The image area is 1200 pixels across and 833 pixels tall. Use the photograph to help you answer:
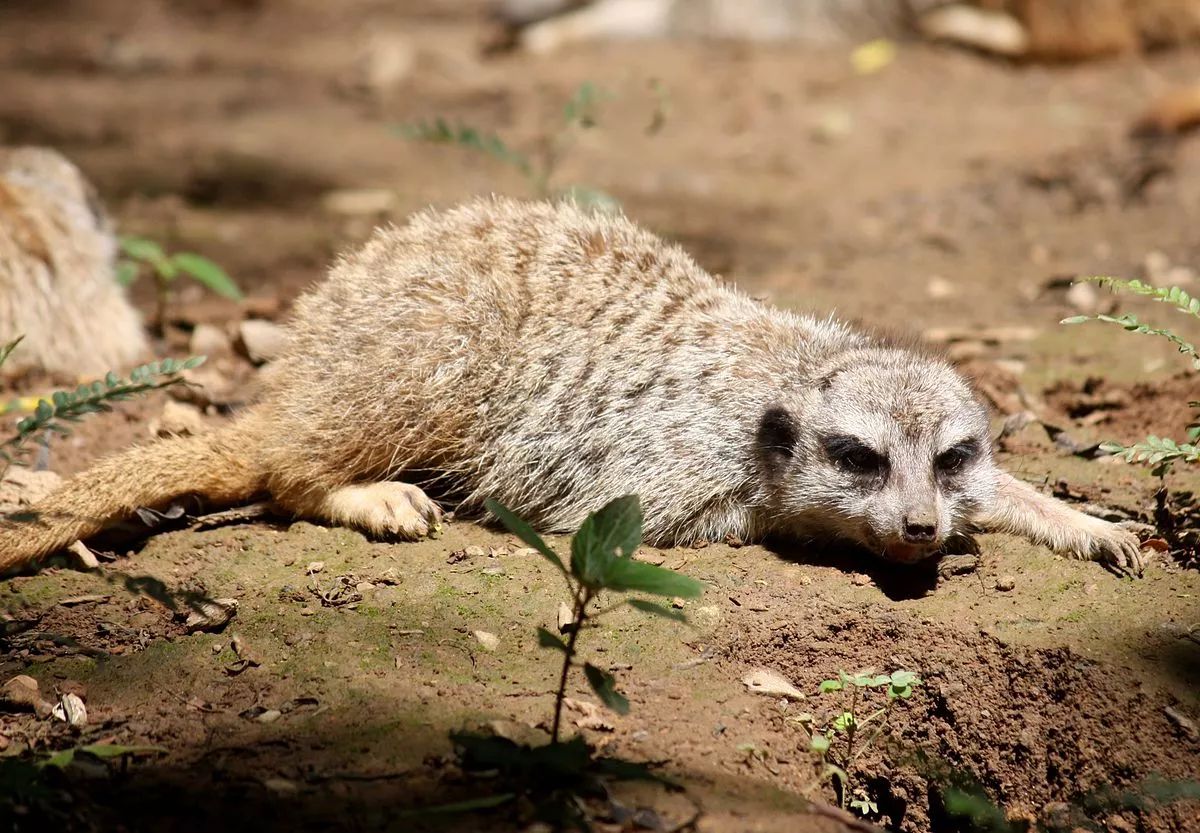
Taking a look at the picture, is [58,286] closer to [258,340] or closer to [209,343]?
[209,343]

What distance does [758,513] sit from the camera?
3.95 metres

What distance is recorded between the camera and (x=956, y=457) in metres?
3.69

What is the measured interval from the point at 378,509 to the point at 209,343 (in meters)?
2.01

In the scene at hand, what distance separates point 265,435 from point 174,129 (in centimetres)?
552

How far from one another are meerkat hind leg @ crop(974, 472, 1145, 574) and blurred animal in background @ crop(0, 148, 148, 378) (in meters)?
3.66

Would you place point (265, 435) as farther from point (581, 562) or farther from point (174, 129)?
point (174, 129)

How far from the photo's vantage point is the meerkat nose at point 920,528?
3418 millimetres

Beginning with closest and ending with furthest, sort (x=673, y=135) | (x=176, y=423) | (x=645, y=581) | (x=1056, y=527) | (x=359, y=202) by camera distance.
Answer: (x=645, y=581), (x=1056, y=527), (x=176, y=423), (x=359, y=202), (x=673, y=135)

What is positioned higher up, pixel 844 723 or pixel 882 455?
pixel 882 455

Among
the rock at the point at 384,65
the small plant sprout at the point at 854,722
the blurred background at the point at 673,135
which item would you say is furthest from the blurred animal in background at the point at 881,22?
the small plant sprout at the point at 854,722

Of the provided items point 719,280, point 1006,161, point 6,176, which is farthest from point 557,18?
point 719,280

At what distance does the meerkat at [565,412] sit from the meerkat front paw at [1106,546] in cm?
5

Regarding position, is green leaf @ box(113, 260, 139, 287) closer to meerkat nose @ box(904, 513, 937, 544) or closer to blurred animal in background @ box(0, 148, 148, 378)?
blurred animal in background @ box(0, 148, 148, 378)

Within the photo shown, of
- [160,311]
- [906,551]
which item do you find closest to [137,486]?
[160,311]
